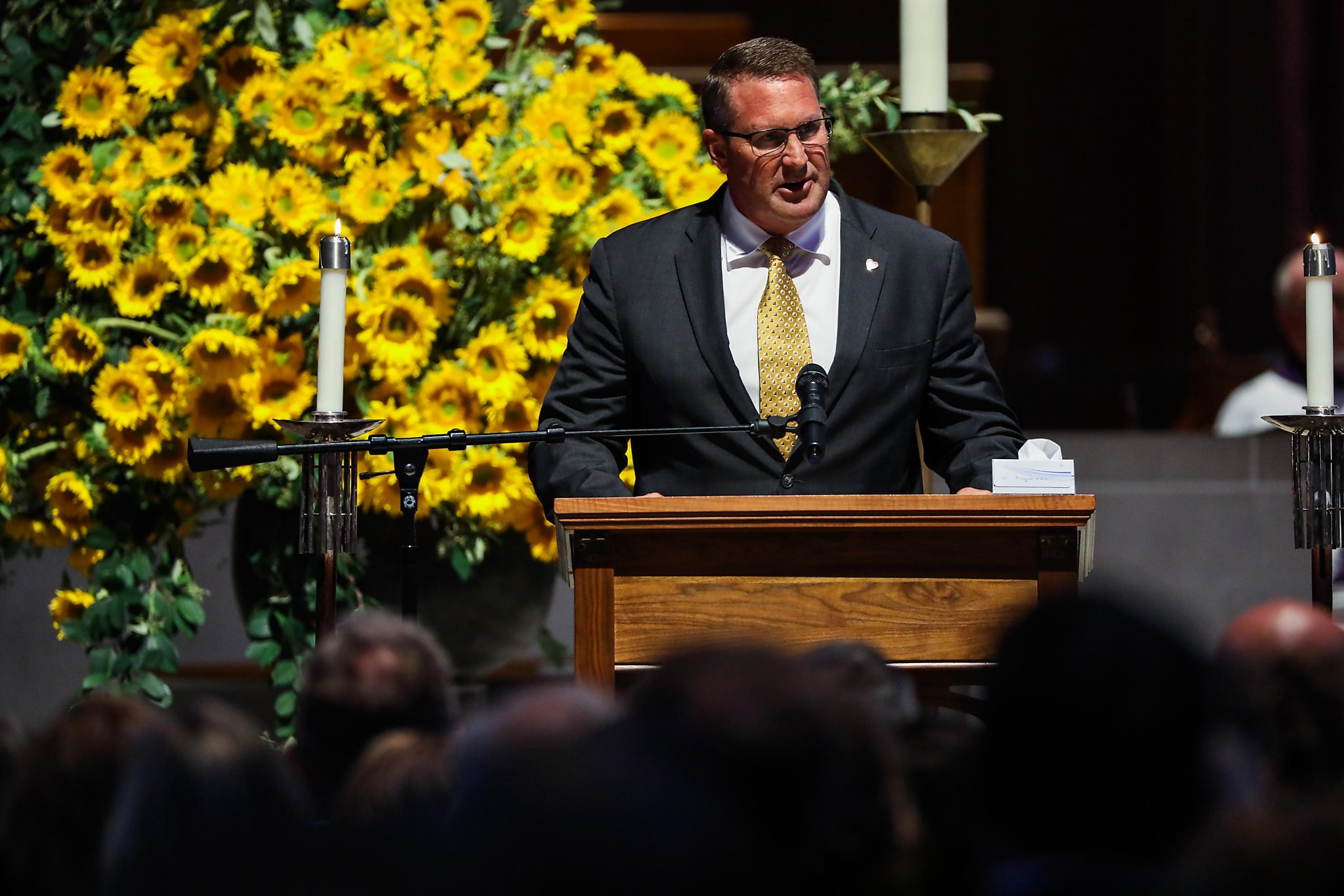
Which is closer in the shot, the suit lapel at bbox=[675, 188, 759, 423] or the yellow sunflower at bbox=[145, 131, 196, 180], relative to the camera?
the suit lapel at bbox=[675, 188, 759, 423]

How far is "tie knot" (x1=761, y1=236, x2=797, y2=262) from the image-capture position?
3076 millimetres

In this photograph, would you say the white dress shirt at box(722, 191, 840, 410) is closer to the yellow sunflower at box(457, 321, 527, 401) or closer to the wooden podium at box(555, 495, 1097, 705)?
Result: the yellow sunflower at box(457, 321, 527, 401)

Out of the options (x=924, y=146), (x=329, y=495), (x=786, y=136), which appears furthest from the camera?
(x=924, y=146)

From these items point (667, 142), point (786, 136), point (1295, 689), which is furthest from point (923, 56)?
point (1295, 689)

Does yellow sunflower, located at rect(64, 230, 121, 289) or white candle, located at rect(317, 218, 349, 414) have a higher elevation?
yellow sunflower, located at rect(64, 230, 121, 289)

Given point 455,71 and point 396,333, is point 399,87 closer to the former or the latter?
point 455,71

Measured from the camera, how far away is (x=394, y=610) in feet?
11.8

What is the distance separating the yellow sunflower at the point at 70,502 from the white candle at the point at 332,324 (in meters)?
1.03

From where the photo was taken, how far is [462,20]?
3.43 metres

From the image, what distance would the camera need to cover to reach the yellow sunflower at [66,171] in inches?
129

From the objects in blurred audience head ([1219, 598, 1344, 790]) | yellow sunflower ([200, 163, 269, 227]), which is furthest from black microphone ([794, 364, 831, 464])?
yellow sunflower ([200, 163, 269, 227])

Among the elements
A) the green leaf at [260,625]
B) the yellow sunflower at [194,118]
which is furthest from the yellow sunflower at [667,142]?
the green leaf at [260,625]

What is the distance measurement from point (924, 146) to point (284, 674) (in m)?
1.55

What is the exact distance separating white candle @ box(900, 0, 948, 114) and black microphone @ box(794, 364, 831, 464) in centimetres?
107
